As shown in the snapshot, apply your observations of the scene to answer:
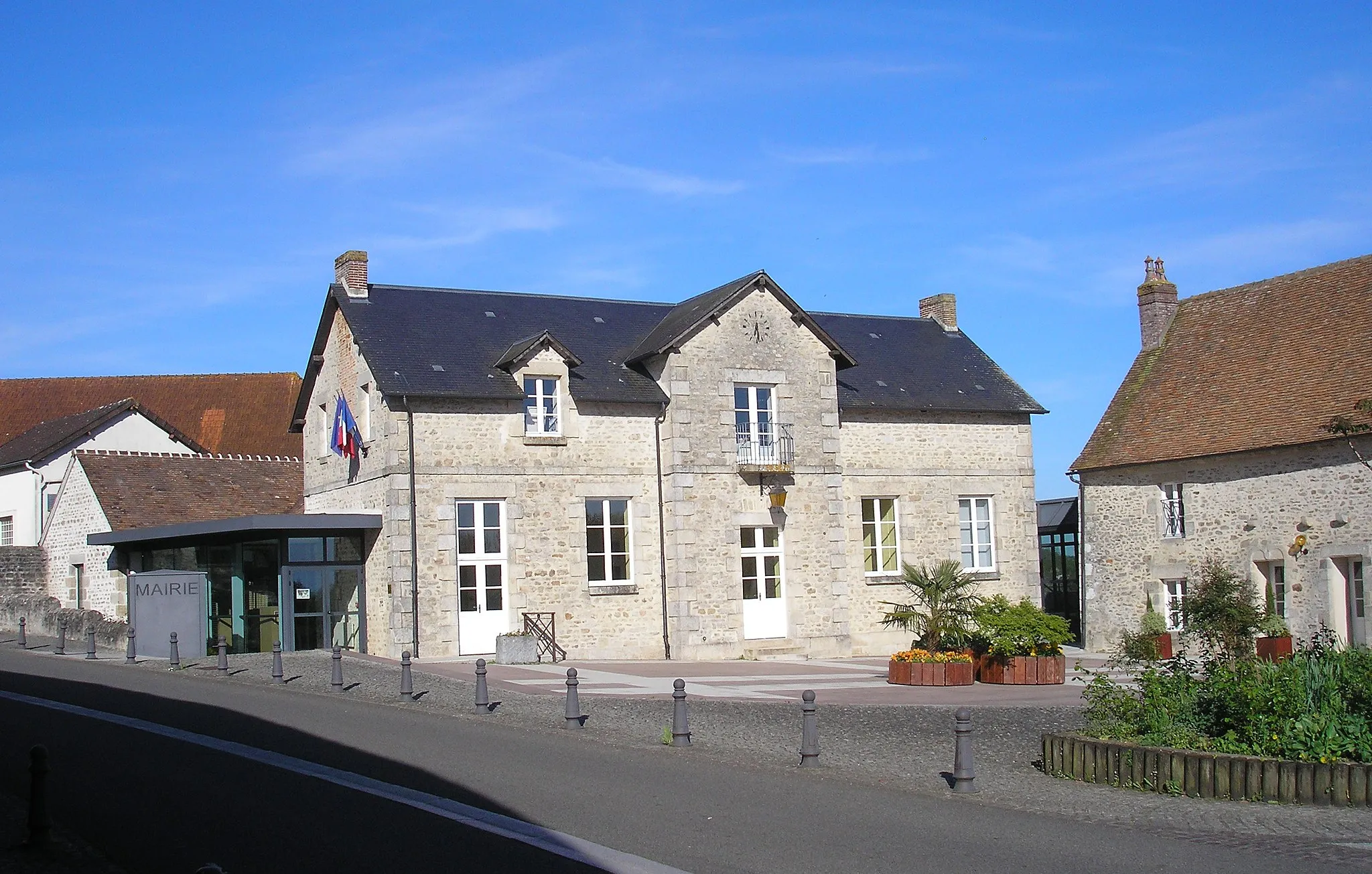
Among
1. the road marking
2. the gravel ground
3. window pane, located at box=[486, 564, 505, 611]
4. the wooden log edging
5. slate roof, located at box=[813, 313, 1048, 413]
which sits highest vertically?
slate roof, located at box=[813, 313, 1048, 413]

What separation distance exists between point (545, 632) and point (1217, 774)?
15191 mm

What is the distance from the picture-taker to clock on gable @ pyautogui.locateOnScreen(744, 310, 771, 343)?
26.1 metres

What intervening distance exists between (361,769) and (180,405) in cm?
4243

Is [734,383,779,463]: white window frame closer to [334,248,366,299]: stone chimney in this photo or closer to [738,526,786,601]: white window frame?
[738,526,786,601]: white window frame

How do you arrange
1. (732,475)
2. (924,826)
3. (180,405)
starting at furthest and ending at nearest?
(180,405)
(732,475)
(924,826)

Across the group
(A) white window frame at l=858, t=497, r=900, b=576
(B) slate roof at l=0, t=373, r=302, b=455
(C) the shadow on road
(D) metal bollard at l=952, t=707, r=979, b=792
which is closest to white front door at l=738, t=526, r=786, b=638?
(A) white window frame at l=858, t=497, r=900, b=576

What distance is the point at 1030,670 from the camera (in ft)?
63.9

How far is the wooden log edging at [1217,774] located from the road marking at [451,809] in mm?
4760

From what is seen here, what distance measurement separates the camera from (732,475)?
2556 cm

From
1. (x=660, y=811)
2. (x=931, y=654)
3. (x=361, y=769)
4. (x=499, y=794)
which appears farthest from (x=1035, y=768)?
(x=931, y=654)

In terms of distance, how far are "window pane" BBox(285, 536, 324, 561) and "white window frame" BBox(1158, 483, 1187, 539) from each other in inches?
649

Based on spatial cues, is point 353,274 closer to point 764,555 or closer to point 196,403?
point 764,555

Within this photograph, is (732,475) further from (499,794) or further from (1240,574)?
(499,794)

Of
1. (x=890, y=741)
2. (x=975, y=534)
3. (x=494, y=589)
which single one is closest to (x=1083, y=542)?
(x=975, y=534)
